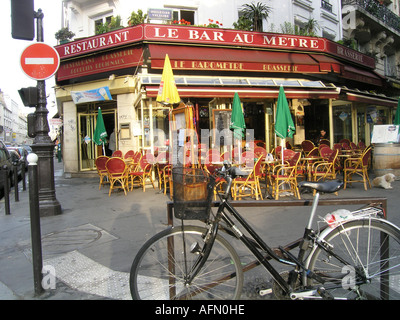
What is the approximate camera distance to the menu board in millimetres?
8383

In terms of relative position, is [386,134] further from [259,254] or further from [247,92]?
[259,254]

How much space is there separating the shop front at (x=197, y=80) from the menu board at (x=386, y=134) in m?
2.76

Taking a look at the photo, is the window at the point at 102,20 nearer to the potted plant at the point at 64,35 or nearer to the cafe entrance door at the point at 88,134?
the potted plant at the point at 64,35

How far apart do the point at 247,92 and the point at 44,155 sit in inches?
253

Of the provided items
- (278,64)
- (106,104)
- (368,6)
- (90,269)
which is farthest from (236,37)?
(368,6)

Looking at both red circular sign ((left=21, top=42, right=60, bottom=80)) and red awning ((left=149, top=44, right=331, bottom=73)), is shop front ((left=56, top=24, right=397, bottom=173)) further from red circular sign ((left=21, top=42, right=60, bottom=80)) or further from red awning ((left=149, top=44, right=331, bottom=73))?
red circular sign ((left=21, top=42, right=60, bottom=80))

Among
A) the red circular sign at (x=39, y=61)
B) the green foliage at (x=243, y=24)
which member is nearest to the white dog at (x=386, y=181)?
the red circular sign at (x=39, y=61)

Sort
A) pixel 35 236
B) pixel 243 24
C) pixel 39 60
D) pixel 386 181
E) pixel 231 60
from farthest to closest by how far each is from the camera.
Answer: pixel 243 24 → pixel 231 60 → pixel 386 181 → pixel 39 60 → pixel 35 236

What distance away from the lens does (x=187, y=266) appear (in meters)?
2.34

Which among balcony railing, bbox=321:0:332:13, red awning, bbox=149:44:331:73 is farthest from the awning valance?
balcony railing, bbox=321:0:332:13

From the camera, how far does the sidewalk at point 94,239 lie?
10.0 feet
